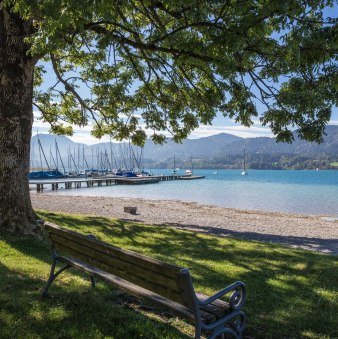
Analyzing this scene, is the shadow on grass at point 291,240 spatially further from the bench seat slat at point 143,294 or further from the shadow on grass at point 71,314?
the bench seat slat at point 143,294

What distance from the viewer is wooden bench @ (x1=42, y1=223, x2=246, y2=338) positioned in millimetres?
3277

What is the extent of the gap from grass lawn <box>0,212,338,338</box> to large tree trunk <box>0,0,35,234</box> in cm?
Answer: 78

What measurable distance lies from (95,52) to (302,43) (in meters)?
8.59

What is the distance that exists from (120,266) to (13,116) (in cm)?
577

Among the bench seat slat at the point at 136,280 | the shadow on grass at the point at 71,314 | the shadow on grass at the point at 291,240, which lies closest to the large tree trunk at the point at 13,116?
the shadow on grass at the point at 71,314

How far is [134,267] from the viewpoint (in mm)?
3764

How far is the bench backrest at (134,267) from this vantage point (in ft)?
10.7

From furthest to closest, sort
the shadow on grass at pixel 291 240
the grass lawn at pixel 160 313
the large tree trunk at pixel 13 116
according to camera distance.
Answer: the shadow on grass at pixel 291 240, the large tree trunk at pixel 13 116, the grass lawn at pixel 160 313

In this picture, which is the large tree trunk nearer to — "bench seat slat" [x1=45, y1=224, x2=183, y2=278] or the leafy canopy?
the leafy canopy

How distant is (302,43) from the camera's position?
5121 mm

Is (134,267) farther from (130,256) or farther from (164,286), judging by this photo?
(164,286)

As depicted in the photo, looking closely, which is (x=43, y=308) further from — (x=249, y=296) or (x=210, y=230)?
(x=210, y=230)

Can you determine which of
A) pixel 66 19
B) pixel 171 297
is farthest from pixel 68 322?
pixel 66 19

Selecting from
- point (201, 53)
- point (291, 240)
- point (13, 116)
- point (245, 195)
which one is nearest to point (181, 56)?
point (201, 53)
